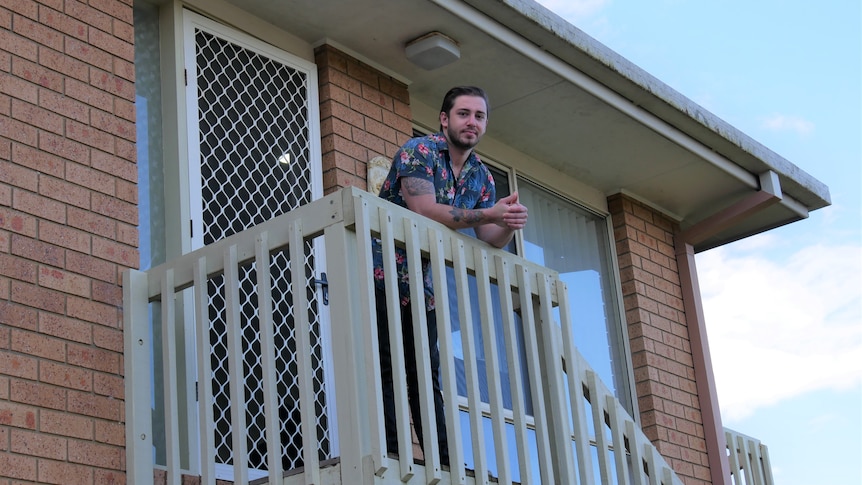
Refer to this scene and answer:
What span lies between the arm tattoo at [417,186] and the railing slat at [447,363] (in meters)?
0.19

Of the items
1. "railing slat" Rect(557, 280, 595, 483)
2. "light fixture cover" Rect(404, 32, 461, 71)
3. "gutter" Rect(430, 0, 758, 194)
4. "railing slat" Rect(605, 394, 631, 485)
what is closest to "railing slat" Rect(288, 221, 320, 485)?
"railing slat" Rect(557, 280, 595, 483)

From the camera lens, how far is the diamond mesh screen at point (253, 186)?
5.53 m

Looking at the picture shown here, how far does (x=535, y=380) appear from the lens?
496cm

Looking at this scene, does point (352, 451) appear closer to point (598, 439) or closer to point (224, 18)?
point (598, 439)

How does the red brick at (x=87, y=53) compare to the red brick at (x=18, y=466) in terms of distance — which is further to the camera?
the red brick at (x=87, y=53)

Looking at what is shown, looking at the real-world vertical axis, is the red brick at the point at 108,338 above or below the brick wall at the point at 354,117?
below

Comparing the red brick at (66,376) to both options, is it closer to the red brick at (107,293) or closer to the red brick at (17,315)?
the red brick at (17,315)

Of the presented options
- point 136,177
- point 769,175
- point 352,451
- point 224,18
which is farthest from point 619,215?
point 352,451

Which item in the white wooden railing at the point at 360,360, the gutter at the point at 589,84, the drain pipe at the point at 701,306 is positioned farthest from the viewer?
the drain pipe at the point at 701,306

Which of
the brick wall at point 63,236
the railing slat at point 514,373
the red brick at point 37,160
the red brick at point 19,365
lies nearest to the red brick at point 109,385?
the brick wall at point 63,236

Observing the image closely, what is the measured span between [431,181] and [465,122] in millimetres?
326

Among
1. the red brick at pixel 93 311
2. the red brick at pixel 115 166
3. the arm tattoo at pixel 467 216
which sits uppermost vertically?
the red brick at pixel 115 166

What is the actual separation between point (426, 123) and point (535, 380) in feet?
9.12

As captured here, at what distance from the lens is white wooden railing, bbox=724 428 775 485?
8344 millimetres
